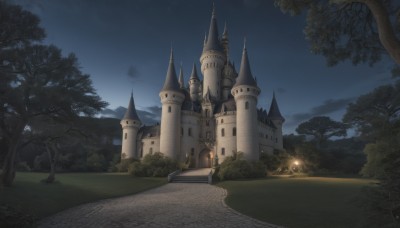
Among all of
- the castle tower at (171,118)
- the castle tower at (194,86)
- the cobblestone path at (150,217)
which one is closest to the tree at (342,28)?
the cobblestone path at (150,217)

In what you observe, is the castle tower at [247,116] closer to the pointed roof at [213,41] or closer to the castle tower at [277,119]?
the castle tower at [277,119]

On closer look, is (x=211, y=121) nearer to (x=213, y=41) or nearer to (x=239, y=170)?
(x=239, y=170)

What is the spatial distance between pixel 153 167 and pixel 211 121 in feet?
52.6

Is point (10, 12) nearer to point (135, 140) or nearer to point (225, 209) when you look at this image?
point (225, 209)

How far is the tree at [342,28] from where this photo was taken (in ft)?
37.4

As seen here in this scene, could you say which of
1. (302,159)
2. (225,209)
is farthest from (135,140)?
(225,209)

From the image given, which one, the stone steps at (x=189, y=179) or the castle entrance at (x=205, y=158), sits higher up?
the castle entrance at (x=205, y=158)

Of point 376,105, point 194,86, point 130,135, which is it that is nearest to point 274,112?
point 194,86

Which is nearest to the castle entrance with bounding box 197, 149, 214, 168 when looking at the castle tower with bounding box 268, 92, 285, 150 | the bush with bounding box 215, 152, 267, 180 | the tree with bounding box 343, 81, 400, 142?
the bush with bounding box 215, 152, 267, 180

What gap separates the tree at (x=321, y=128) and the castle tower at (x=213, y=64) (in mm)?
30999

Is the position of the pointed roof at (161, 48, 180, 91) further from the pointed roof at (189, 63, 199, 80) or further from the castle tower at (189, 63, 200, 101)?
the pointed roof at (189, 63, 199, 80)

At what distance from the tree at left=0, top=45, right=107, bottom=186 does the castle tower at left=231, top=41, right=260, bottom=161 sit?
84.0ft

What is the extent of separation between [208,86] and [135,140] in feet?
61.5

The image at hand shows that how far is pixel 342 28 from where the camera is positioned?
12555 millimetres
